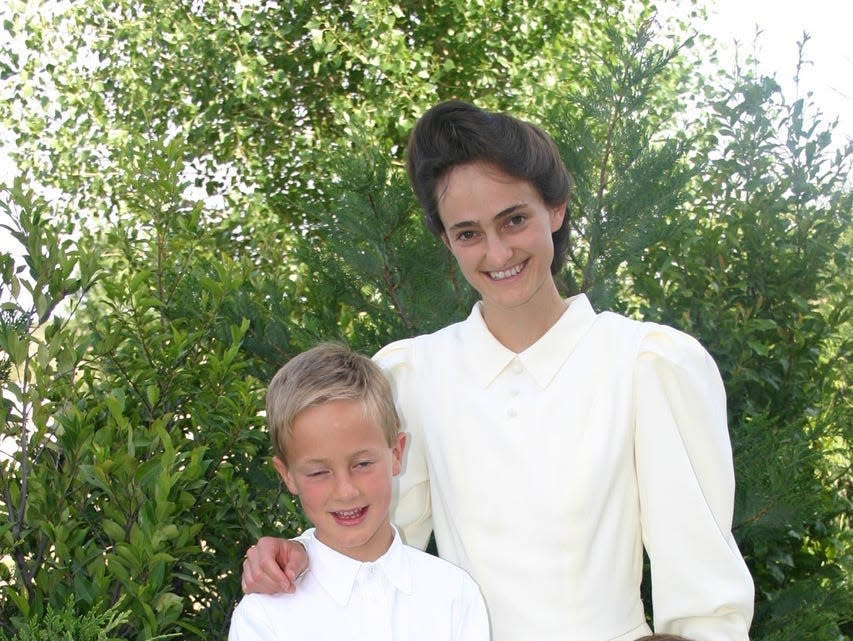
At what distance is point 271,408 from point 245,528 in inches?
35.1

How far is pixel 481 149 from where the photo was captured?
1.83 m

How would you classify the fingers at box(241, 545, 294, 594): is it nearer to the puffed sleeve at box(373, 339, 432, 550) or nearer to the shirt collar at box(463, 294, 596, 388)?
the puffed sleeve at box(373, 339, 432, 550)

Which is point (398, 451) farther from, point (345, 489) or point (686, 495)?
point (686, 495)

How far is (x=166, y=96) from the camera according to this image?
5.60 m

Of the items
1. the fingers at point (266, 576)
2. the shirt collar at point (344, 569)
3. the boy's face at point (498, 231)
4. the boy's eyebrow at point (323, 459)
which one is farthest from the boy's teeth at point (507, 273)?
the fingers at point (266, 576)

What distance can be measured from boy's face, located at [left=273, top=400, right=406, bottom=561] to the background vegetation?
0.43 m

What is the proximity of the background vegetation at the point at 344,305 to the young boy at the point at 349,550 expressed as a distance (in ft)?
1.22

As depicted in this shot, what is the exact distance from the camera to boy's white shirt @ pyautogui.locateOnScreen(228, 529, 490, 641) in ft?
5.55

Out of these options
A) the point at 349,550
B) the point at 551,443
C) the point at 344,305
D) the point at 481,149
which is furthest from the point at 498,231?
the point at 344,305

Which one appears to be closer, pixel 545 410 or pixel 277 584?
pixel 277 584

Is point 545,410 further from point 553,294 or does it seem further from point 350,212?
point 350,212

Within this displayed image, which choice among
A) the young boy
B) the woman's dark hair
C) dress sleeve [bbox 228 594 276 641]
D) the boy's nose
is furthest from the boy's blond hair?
the woman's dark hair

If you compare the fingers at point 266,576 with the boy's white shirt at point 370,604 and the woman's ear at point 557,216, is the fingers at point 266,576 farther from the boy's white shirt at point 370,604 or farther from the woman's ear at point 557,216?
the woman's ear at point 557,216

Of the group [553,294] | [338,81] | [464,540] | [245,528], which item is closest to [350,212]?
[245,528]
